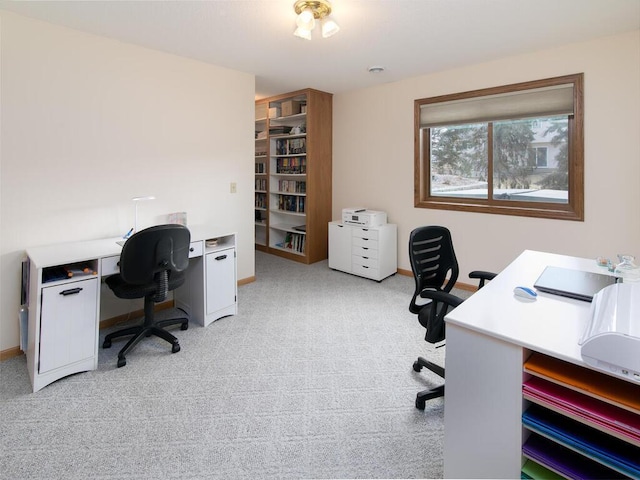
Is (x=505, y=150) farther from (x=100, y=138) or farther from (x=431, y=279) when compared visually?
(x=100, y=138)

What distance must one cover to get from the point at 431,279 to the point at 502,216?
1950 millimetres

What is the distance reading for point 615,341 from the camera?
1012 millimetres

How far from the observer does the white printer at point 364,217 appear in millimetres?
4504

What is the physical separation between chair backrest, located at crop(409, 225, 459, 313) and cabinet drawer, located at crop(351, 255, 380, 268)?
6.44ft

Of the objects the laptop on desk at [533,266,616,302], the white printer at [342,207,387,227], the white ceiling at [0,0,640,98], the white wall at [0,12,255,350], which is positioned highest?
the white ceiling at [0,0,640,98]

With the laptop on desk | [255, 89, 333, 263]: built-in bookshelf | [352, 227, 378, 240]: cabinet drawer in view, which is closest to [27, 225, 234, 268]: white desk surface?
[352, 227, 378, 240]: cabinet drawer

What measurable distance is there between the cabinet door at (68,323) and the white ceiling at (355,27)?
190 centimetres

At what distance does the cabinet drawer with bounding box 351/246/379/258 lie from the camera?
14.6 ft

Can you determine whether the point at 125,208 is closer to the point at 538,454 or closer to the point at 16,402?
the point at 16,402

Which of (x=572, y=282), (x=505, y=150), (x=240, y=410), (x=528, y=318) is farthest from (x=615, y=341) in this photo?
(x=505, y=150)

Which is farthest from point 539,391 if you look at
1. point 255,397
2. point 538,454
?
point 255,397

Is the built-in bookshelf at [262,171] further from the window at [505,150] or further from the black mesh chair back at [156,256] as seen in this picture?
the black mesh chair back at [156,256]

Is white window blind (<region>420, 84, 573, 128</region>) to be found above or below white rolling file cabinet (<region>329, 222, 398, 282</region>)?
above

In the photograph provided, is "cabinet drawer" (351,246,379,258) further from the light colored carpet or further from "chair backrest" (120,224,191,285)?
"chair backrest" (120,224,191,285)
